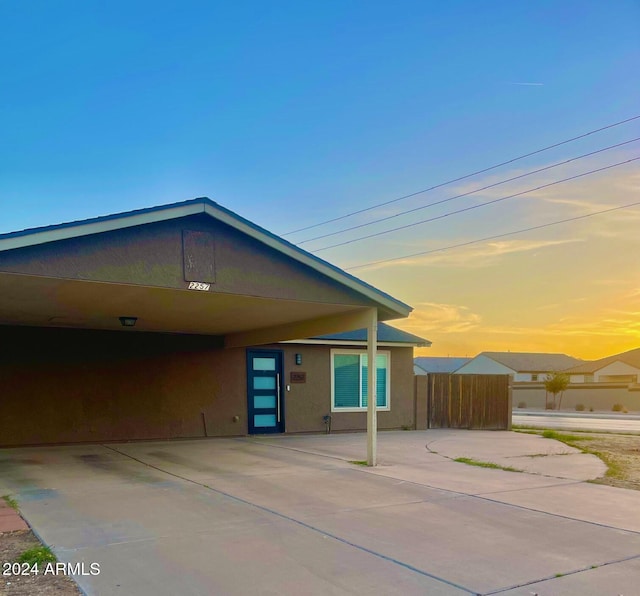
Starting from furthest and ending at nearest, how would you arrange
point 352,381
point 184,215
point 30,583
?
1. point 352,381
2. point 184,215
3. point 30,583

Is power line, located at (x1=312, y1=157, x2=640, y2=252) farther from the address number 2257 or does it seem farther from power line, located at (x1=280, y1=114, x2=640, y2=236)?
the address number 2257

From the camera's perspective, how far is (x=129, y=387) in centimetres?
1306

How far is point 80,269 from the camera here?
727cm

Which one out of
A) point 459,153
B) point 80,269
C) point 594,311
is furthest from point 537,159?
point 80,269

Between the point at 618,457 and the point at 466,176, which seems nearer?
the point at 618,457

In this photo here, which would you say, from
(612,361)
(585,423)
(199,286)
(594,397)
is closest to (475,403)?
(585,423)

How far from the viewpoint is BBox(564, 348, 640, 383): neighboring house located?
57.5 metres

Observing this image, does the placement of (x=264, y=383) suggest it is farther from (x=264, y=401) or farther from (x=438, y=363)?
(x=438, y=363)

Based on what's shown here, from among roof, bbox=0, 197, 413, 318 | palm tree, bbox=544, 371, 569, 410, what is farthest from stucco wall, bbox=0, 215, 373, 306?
palm tree, bbox=544, 371, 569, 410

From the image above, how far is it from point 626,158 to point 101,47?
11104 millimetres

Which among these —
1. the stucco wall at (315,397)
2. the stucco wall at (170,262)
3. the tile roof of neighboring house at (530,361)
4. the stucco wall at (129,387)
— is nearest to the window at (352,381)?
the stucco wall at (315,397)

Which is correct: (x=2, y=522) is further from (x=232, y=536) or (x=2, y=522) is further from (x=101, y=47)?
(x=101, y=47)

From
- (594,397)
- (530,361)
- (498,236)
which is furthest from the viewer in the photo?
(530,361)

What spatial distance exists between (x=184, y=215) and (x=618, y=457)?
369 inches
